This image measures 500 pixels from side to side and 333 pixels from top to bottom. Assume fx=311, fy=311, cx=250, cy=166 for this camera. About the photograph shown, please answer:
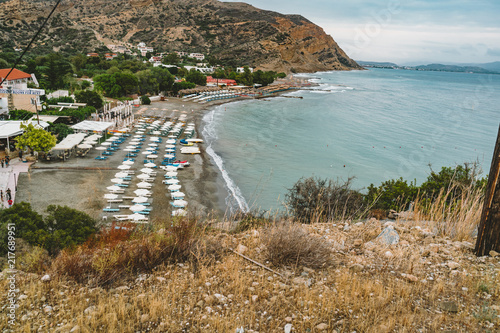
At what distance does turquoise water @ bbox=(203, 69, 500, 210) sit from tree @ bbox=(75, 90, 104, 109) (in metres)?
13.0

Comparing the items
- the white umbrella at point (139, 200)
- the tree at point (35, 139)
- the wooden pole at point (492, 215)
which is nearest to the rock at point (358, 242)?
the wooden pole at point (492, 215)

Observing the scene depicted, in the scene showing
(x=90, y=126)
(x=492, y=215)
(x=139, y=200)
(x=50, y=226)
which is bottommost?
(x=139, y=200)

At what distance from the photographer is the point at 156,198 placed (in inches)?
663

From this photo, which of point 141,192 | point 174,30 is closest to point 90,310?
point 141,192

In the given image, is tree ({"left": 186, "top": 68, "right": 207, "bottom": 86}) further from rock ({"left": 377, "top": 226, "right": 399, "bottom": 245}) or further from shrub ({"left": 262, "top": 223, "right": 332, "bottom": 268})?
shrub ({"left": 262, "top": 223, "right": 332, "bottom": 268})

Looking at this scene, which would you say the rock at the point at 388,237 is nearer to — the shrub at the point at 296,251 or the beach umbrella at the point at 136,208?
the shrub at the point at 296,251

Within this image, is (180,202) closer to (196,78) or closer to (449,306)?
(449,306)

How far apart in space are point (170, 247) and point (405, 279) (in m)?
2.95

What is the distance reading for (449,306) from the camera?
10.1 feet

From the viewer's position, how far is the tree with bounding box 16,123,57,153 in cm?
1927

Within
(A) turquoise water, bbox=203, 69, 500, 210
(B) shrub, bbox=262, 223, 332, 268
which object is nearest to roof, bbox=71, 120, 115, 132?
(A) turquoise water, bbox=203, 69, 500, 210

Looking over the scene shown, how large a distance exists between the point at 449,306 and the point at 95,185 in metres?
18.1

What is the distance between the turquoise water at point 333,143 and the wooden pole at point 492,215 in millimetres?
8952

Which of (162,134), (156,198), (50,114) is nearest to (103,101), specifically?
(50,114)
